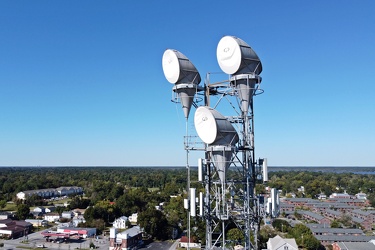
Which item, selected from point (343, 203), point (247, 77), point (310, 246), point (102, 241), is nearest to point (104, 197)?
point (102, 241)

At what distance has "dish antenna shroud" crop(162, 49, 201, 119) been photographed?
20.4 m

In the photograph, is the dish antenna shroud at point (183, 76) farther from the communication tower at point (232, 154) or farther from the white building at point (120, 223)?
the white building at point (120, 223)

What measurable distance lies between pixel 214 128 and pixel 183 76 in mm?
4526

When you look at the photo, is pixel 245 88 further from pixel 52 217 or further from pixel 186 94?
pixel 52 217

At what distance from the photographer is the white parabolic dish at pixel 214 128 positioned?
698 inches

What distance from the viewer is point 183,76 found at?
20.5 meters

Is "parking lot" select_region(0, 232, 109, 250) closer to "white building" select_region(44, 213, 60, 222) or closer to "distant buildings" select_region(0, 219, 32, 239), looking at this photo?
"distant buildings" select_region(0, 219, 32, 239)

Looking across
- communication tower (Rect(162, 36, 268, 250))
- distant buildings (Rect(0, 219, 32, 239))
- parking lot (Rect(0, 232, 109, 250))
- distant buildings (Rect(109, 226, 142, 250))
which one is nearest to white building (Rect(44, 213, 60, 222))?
distant buildings (Rect(0, 219, 32, 239))

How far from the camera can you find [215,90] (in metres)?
20.3

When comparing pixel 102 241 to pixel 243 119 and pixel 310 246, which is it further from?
pixel 243 119

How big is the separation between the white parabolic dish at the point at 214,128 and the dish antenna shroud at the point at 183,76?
2436 millimetres

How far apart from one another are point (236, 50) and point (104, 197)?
9080 centimetres

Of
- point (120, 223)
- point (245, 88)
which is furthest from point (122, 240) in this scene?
point (245, 88)

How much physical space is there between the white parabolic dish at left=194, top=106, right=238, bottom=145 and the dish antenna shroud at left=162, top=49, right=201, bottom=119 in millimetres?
2436
